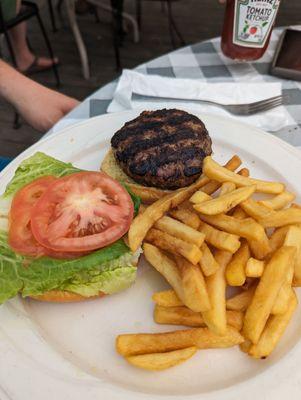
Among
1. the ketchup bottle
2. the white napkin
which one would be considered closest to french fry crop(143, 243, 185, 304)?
the white napkin

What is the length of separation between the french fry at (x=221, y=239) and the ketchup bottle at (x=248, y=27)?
1.47m

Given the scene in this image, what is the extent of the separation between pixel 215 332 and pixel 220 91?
1.56 metres

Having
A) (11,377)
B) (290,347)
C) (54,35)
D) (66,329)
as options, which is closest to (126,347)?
(66,329)

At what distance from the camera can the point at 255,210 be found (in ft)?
4.94

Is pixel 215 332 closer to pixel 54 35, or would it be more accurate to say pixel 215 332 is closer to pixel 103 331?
pixel 103 331

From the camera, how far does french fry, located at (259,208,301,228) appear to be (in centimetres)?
146

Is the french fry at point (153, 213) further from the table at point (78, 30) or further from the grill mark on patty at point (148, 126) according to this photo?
the table at point (78, 30)

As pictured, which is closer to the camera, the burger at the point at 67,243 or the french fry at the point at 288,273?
the french fry at the point at 288,273

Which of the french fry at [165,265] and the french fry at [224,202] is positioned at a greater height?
the french fry at [224,202]

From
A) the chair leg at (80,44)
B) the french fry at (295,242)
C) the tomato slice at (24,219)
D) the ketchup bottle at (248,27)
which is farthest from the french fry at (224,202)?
Answer: the chair leg at (80,44)

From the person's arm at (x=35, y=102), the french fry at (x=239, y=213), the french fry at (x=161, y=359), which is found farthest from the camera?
the person's arm at (x=35, y=102)

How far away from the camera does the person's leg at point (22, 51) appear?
515 cm

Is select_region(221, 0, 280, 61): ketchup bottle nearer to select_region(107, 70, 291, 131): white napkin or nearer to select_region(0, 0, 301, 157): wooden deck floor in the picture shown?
select_region(107, 70, 291, 131): white napkin

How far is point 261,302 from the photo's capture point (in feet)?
4.25
